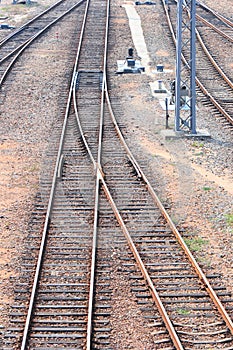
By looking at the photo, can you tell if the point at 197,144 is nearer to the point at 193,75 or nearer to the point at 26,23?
the point at 193,75

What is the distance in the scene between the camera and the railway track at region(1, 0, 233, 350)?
9.98 m

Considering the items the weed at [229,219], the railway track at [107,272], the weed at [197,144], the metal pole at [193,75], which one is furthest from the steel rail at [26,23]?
the weed at [229,219]

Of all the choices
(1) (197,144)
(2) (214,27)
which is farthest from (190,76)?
(2) (214,27)

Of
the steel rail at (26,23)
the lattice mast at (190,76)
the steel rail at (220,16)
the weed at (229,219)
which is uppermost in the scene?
the lattice mast at (190,76)

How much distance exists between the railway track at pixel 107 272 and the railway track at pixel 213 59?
6.09m

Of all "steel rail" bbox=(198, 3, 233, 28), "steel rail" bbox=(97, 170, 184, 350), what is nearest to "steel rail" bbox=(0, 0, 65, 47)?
"steel rail" bbox=(198, 3, 233, 28)

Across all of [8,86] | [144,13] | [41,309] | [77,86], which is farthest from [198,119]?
[144,13]

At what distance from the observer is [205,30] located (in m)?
34.2

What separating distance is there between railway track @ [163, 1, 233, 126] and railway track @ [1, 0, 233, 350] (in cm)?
609

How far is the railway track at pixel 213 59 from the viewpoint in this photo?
74.9ft

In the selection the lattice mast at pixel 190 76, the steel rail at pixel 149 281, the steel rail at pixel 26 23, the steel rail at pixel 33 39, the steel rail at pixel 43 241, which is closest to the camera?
the steel rail at pixel 149 281

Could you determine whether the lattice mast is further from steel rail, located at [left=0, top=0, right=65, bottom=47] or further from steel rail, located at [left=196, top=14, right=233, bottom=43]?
steel rail, located at [left=0, top=0, right=65, bottom=47]

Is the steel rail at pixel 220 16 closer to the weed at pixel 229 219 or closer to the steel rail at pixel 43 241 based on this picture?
the steel rail at pixel 43 241

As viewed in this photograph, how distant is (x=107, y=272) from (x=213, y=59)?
1815cm
